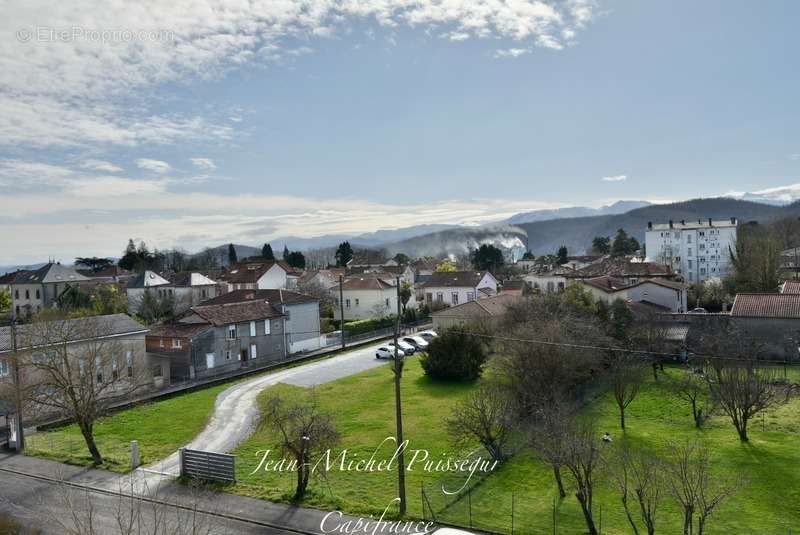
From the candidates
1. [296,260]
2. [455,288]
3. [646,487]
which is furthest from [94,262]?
[646,487]

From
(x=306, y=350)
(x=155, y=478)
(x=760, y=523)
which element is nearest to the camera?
(x=760, y=523)

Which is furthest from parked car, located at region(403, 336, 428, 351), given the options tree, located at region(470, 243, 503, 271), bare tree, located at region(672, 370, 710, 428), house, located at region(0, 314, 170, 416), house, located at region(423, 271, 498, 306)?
tree, located at region(470, 243, 503, 271)

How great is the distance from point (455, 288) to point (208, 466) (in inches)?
1883

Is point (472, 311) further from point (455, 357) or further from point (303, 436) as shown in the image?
point (303, 436)

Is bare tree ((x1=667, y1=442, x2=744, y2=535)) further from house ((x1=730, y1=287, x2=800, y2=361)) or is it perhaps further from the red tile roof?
the red tile roof

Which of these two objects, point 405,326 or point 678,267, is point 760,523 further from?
point 678,267

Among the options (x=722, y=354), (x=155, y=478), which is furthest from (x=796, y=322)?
(x=155, y=478)

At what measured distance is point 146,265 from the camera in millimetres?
100250

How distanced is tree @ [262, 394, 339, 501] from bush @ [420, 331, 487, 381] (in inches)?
636

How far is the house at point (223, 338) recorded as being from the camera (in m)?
35.8

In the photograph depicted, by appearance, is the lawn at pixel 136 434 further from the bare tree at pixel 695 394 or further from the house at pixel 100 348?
the bare tree at pixel 695 394

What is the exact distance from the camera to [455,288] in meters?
64.1

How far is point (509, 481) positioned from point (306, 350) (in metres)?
29.3

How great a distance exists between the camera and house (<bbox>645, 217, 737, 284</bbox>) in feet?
315
